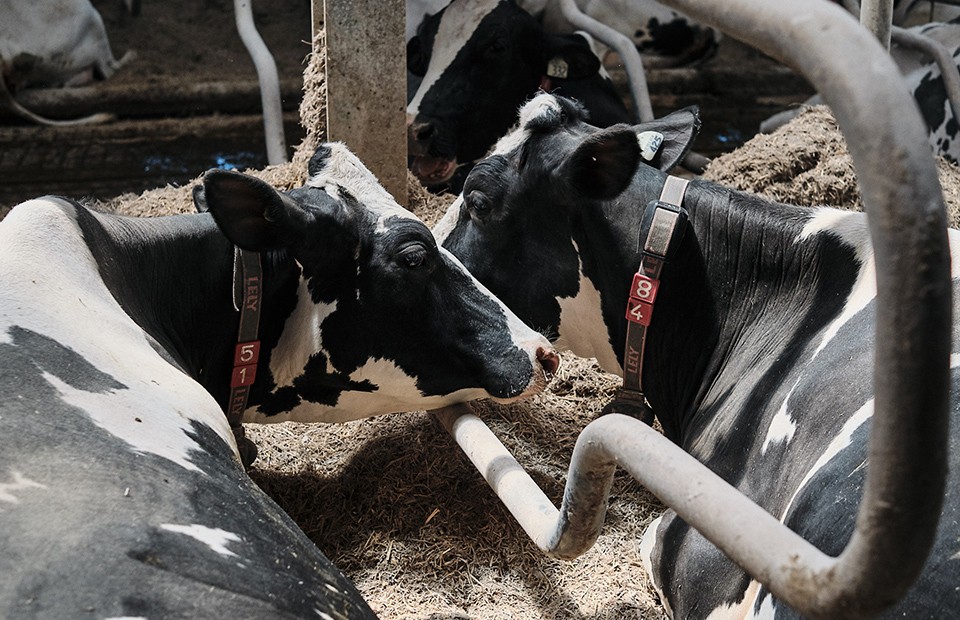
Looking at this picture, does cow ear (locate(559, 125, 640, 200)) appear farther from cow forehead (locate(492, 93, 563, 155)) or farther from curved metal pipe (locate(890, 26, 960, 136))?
curved metal pipe (locate(890, 26, 960, 136))

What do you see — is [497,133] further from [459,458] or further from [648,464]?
[648,464]

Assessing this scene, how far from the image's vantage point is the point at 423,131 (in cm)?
545

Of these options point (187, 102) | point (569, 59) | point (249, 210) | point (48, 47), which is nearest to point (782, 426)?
point (249, 210)

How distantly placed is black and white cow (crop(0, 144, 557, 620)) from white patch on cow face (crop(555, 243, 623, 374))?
0.17 m

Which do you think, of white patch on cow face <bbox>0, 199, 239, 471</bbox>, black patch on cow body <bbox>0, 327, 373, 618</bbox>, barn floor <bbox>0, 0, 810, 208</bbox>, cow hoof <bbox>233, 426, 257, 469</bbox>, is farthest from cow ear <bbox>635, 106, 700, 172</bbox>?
barn floor <bbox>0, 0, 810, 208</bbox>

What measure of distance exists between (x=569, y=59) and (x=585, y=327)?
2.86 m

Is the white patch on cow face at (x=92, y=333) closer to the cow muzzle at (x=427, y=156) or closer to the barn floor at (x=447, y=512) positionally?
the barn floor at (x=447, y=512)

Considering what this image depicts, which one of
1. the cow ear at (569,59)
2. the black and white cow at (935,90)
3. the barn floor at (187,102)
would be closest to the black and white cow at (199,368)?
the cow ear at (569,59)

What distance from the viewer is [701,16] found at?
1040 mm

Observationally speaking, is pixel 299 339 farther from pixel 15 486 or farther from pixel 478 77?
pixel 478 77

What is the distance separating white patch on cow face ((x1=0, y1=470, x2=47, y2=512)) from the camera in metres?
1.48

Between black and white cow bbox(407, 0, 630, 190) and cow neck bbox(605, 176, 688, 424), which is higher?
cow neck bbox(605, 176, 688, 424)

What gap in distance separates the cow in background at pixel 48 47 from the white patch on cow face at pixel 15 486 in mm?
6794

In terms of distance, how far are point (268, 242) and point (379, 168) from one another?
5.04 ft
